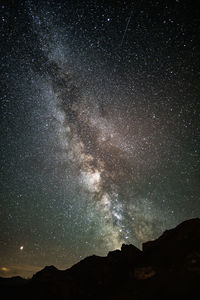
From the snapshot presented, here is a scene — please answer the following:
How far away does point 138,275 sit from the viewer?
54.4 ft

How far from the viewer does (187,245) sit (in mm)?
18344

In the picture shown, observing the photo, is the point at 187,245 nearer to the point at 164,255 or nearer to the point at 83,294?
the point at 164,255

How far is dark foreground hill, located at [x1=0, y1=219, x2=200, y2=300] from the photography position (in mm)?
14070

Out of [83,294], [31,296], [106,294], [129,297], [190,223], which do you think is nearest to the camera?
[129,297]

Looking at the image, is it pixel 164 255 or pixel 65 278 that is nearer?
pixel 164 255

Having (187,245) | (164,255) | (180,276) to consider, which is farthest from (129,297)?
(187,245)

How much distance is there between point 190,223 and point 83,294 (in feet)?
49.3

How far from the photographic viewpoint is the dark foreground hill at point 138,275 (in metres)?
14.1

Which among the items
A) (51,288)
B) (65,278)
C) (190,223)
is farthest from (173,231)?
(51,288)

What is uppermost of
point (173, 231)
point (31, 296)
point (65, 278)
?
point (173, 231)

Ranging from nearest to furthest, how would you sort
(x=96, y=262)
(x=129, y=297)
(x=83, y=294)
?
(x=129, y=297), (x=83, y=294), (x=96, y=262)

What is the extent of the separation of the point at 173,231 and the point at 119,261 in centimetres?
830

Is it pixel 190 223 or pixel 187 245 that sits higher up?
pixel 190 223

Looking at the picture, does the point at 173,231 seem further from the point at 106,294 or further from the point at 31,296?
the point at 31,296
